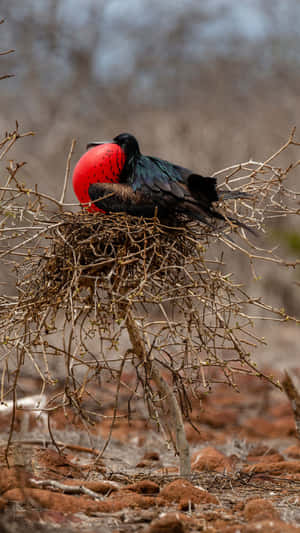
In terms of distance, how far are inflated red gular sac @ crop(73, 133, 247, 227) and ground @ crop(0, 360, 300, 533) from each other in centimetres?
98

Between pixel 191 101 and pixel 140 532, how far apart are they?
16.6 meters

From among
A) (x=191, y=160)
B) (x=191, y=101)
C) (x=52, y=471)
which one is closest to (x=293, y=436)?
(x=52, y=471)

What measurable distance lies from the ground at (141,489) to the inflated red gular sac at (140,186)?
98cm

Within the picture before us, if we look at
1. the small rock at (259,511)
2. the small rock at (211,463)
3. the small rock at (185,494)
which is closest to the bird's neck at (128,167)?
the small rock at (185,494)

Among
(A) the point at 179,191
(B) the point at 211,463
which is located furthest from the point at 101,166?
(B) the point at 211,463

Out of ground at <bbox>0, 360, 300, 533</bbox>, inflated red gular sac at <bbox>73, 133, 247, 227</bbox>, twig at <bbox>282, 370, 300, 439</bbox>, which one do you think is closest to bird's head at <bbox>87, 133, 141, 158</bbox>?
inflated red gular sac at <bbox>73, 133, 247, 227</bbox>

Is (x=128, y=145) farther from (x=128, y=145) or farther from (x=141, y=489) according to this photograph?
(x=141, y=489)

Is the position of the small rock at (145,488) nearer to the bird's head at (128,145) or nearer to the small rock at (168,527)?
the small rock at (168,527)

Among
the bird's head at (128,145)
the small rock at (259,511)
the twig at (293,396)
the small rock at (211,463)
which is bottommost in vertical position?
the small rock at (259,511)

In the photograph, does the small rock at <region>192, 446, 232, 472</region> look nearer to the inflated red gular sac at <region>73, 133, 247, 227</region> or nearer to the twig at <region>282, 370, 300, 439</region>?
the twig at <region>282, 370, 300, 439</region>

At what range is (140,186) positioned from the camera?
2.73 metres

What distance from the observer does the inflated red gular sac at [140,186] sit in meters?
2.65

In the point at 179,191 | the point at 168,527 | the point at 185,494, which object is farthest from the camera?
the point at 179,191

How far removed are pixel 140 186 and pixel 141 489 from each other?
150cm
